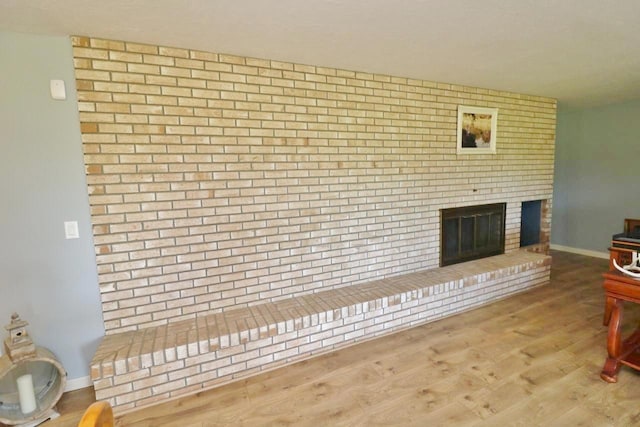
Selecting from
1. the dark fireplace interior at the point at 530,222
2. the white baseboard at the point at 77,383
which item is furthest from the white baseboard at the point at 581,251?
the white baseboard at the point at 77,383

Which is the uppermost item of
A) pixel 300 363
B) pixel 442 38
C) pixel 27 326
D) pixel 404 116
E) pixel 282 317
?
pixel 442 38

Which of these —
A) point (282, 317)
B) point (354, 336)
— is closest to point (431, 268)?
point (354, 336)

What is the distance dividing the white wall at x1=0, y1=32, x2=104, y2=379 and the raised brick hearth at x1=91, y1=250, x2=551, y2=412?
0.32 meters

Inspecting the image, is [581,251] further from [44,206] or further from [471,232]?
[44,206]

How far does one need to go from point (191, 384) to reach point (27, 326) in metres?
1.09

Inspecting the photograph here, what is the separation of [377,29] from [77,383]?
9.90ft

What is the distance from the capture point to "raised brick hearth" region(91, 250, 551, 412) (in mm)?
1976

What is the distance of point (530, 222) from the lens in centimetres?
458

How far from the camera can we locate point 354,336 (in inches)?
106

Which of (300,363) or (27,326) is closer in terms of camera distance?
(27,326)

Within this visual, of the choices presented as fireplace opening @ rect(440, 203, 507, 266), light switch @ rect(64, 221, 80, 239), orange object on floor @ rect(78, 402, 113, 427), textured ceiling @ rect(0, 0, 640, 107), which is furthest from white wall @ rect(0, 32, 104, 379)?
fireplace opening @ rect(440, 203, 507, 266)

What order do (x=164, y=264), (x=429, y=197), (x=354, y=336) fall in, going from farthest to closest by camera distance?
1. (x=429, y=197)
2. (x=354, y=336)
3. (x=164, y=264)

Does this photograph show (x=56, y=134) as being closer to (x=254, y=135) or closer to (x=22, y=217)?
(x=22, y=217)

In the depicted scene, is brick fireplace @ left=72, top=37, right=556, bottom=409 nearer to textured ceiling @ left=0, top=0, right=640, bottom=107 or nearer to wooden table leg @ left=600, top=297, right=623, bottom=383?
textured ceiling @ left=0, top=0, right=640, bottom=107
